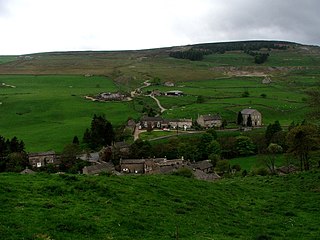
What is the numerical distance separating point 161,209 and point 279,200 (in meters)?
9.87

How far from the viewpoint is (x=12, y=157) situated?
231 feet

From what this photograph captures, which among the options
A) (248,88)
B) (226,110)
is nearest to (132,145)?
(226,110)

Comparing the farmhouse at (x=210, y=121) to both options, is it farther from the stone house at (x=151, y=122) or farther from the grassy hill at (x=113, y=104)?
the stone house at (x=151, y=122)

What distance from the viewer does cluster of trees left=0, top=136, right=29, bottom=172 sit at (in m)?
68.5

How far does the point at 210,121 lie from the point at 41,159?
46.6m

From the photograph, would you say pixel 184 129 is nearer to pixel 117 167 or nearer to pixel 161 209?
pixel 117 167

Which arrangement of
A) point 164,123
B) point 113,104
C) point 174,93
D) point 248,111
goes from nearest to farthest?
point 164,123 < point 248,111 < point 113,104 < point 174,93

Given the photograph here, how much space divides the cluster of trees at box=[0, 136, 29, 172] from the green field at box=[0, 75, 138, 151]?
856cm

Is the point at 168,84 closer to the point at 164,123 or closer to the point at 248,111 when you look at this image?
the point at 164,123

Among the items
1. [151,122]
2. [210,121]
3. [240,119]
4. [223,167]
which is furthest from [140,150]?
[240,119]

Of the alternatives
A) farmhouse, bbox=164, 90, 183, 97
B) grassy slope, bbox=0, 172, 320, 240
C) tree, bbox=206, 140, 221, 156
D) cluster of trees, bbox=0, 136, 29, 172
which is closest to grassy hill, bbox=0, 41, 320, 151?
farmhouse, bbox=164, 90, 183, 97

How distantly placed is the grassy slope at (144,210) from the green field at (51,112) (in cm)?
6408

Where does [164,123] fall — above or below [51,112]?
below

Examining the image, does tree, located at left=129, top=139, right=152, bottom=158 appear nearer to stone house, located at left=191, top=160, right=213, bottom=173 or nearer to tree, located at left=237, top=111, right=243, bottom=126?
stone house, located at left=191, top=160, right=213, bottom=173
